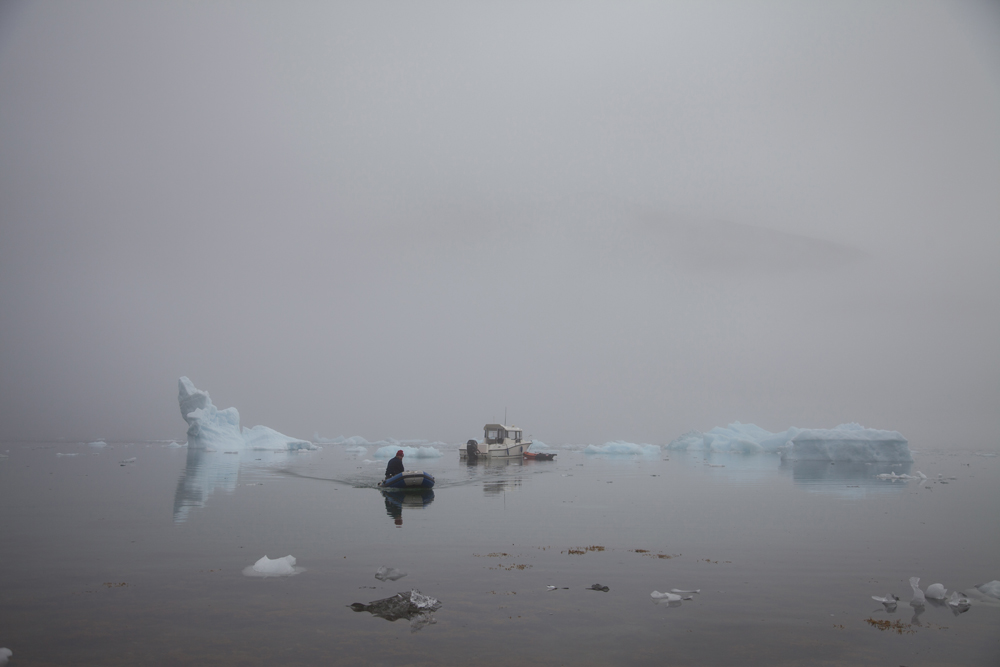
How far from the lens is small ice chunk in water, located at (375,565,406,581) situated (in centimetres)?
1193

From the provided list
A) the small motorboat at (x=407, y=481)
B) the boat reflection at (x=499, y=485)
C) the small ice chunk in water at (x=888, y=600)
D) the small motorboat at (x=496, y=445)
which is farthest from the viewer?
the small motorboat at (x=496, y=445)

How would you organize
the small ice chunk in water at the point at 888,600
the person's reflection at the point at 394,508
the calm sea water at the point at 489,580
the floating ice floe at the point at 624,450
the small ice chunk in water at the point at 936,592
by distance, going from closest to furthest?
1. the calm sea water at the point at 489,580
2. the small ice chunk in water at the point at 888,600
3. the small ice chunk in water at the point at 936,592
4. the person's reflection at the point at 394,508
5. the floating ice floe at the point at 624,450

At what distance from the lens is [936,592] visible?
1142 centimetres

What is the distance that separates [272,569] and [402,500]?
14.7m

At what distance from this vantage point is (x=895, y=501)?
29.1 metres

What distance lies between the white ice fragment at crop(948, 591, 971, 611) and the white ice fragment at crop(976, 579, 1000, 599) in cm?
116

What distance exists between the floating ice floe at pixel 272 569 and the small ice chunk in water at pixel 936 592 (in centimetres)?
1315

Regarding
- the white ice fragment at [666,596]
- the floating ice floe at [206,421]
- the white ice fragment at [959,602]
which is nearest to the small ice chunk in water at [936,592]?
the white ice fragment at [959,602]

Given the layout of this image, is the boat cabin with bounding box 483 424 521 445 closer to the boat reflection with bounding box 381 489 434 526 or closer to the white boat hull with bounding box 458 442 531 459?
the white boat hull with bounding box 458 442 531 459

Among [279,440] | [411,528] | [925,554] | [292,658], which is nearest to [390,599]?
[292,658]

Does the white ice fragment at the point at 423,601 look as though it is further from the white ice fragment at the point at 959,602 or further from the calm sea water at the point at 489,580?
the white ice fragment at the point at 959,602

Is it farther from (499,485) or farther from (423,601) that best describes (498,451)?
(423,601)

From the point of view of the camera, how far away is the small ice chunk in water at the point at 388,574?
39.1 ft

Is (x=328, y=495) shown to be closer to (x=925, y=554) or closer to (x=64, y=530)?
(x=64, y=530)
